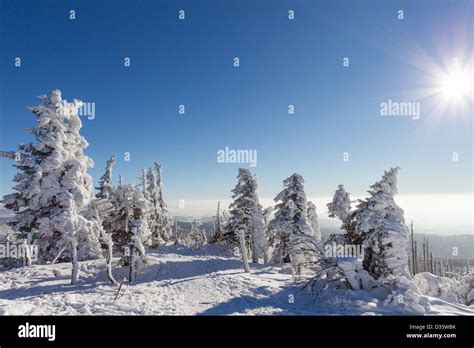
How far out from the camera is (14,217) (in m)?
20.8

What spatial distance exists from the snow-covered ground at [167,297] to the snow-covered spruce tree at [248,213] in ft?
37.6

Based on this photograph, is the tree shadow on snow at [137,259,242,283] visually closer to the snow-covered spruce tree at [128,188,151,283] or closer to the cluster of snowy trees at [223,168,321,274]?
the snow-covered spruce tree at [128,188,151,283]

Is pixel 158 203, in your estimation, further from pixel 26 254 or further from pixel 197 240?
pixel 26 254

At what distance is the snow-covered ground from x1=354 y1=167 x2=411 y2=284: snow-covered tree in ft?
14.4

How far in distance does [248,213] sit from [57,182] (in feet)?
72.3

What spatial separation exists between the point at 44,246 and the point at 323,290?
21496 mm

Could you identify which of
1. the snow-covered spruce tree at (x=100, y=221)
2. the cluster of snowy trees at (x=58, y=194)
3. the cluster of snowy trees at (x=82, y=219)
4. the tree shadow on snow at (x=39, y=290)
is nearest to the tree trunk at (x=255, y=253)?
the cluster of snowy trees at (x=82, y=219)

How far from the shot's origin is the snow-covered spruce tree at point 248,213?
1329 inches

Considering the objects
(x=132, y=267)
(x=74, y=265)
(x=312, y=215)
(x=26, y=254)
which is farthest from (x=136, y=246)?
(x=312, y=215)

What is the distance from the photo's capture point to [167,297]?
1556cm

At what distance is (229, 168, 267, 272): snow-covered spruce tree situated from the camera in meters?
33.8

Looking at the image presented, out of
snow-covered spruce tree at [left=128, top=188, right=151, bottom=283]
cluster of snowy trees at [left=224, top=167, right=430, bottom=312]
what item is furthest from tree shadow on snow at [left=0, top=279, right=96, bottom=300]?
cluster of snowy trees at [left=224, top=167, right=430, bottom=312]
